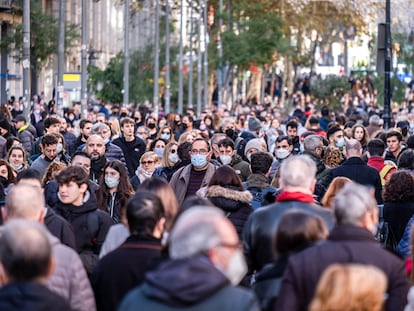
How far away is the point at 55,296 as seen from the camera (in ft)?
23.7

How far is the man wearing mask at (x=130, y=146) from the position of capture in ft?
71.8

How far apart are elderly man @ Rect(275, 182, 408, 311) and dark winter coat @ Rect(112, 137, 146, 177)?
13371 millimetres

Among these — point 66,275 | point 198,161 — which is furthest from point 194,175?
point 66,275

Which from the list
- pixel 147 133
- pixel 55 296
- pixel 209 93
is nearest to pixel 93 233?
pixel 55 296

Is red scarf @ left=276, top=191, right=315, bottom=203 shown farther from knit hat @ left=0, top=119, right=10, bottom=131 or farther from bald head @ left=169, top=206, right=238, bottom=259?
knit hat @ left=0, top=119, right=10, bottom=131

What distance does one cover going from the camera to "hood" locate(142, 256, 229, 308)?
22.4 ft

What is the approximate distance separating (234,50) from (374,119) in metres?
34.0

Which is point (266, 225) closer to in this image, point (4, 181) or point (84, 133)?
point (4, 181)

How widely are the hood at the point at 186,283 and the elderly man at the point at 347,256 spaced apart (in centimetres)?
101

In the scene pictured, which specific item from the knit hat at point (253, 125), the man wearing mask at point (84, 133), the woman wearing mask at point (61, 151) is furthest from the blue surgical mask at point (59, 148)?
the knit hat at point (253, 125)

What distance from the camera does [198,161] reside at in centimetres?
1612

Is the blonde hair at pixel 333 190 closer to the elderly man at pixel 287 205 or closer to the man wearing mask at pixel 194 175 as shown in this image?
the elderly man at pixel 287 205

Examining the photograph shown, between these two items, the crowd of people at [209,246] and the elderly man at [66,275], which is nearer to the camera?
the crowd of people at [209,246]

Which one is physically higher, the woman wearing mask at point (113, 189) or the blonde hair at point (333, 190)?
the blonde hair at point (333, 190)
